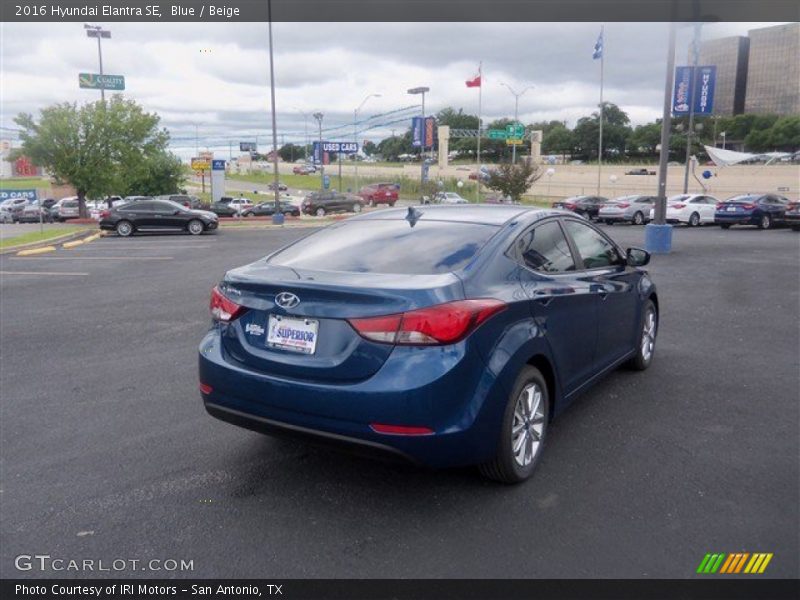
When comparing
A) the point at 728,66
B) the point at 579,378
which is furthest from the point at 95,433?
the point at 728,66

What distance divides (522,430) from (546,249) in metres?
1.32

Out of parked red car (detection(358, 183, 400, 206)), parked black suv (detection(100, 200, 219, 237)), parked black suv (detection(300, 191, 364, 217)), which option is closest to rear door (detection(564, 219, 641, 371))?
parked black suv (detection(100, 200, 219, 237))

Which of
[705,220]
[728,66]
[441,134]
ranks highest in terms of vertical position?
[728,66]

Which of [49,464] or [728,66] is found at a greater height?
[728,66]

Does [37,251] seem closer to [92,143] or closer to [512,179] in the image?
[92,143]

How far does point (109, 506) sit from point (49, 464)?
86 centimetres

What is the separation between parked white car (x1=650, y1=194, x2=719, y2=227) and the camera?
30.6 metres

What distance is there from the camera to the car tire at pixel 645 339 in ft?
20.3

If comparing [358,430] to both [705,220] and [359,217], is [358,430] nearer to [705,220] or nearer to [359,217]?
[359,217]

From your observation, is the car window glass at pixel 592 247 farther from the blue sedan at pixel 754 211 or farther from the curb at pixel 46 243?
the blue sedan at pixel 754 211

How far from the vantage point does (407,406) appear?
3467 mm

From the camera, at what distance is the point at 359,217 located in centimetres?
533

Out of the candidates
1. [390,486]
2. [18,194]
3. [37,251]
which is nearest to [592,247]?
[390,486]
